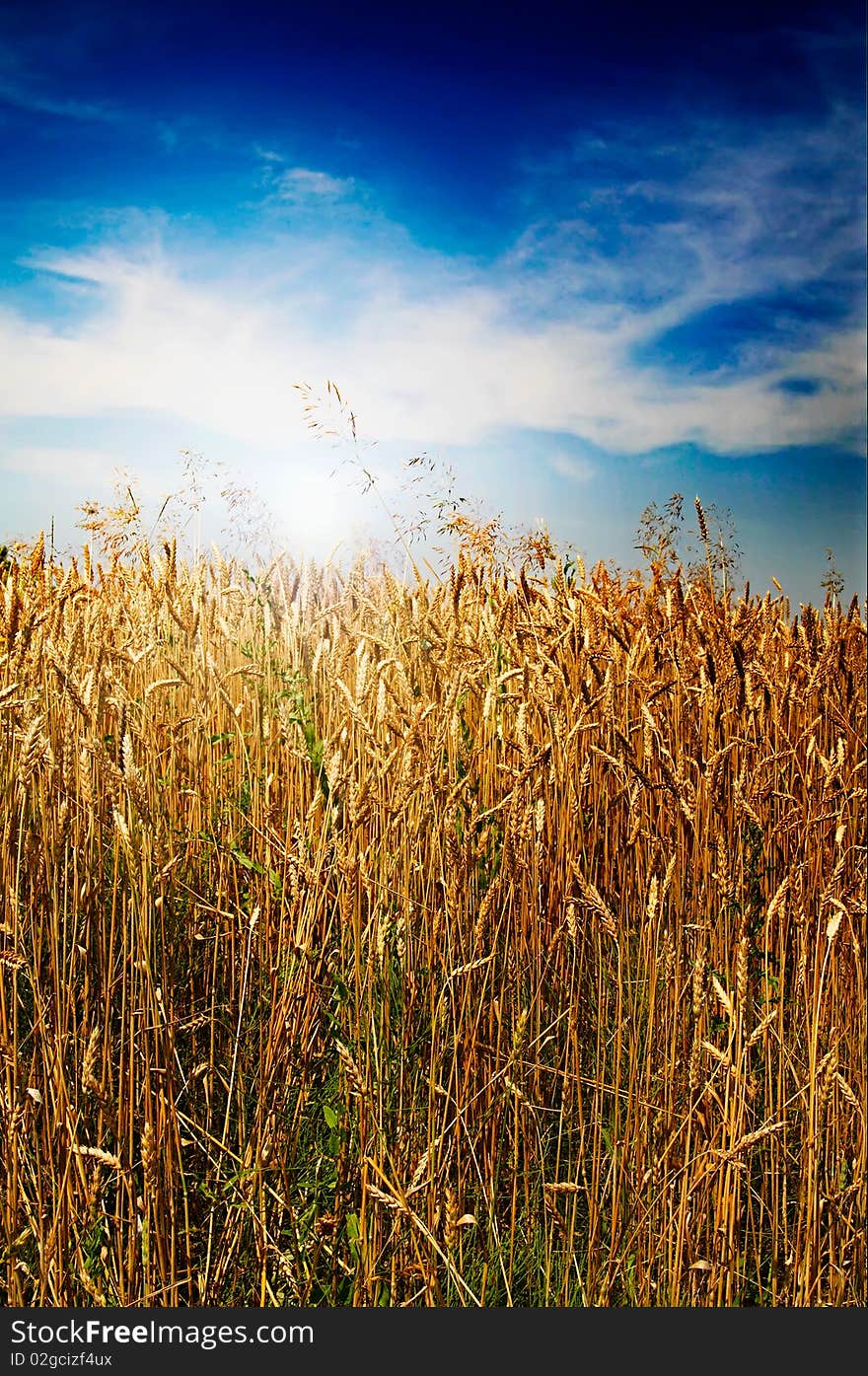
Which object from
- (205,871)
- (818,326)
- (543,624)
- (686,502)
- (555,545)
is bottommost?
(205,871)

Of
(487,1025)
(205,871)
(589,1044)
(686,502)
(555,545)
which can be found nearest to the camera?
(487,1025)

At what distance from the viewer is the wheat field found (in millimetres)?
889

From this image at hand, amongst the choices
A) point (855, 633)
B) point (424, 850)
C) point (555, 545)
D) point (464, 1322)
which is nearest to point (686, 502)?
point (555, 545)

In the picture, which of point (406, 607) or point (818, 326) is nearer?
point (406, 607)

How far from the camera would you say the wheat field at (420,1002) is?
889 mm

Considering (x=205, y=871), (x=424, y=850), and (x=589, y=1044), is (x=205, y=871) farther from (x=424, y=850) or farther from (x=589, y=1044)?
(x=589, y=1044)

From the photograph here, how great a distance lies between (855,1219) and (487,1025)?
48 centimetres

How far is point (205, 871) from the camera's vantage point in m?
1.41

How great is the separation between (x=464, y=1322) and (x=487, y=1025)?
322mm

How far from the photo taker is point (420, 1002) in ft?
3.77

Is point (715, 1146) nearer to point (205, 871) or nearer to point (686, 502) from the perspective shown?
point (205, 871)

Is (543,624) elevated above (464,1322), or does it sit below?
above

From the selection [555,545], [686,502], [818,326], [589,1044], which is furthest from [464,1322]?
[818,326]

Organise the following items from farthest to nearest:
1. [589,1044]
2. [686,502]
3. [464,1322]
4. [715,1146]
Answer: [686,502]
[589,1044]
[715,1146]
[464,1322]
